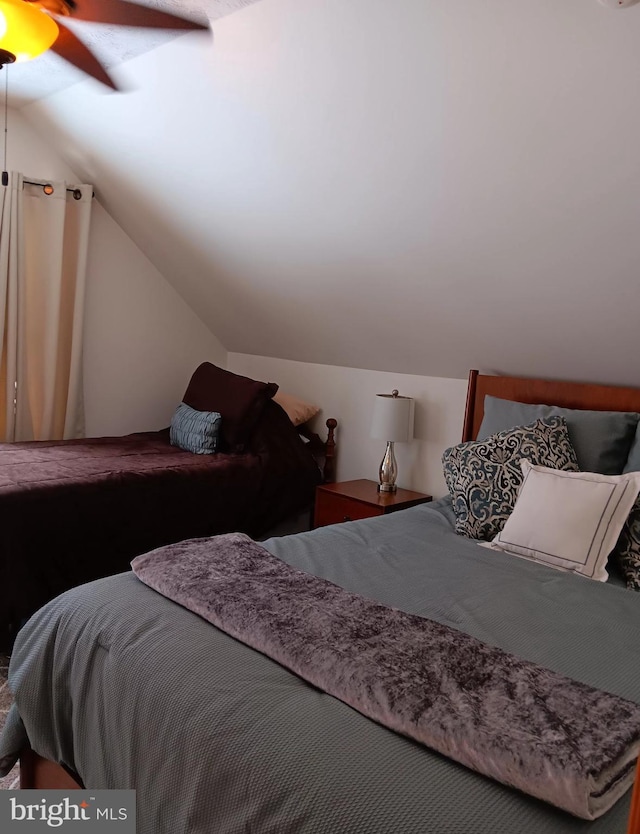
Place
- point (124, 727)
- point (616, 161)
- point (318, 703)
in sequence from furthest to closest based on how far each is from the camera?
point (616, 161)
point (124, 727)
point (318, 703)

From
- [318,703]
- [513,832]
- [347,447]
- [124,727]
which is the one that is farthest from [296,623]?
[347,447]

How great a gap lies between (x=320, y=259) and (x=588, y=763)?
8.24 feet

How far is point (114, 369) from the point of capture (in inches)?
167

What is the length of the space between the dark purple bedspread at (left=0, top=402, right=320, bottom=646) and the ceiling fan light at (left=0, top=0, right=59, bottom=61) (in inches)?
59.3

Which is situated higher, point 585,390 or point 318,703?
point 585,390

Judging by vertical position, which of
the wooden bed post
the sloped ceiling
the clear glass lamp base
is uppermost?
the sloped ceiling

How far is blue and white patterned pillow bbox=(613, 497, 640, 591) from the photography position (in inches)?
83.5

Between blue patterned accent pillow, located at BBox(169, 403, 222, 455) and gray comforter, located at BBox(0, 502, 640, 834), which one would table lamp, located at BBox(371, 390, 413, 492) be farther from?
gray comforter, located at BBox(0, 502, 640, 834)

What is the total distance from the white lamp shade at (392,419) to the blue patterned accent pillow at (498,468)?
725 mm

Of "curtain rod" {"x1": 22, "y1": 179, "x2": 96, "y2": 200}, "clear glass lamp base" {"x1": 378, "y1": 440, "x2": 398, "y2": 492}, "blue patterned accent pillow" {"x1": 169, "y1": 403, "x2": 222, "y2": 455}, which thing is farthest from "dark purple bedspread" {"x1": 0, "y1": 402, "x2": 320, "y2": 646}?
"curtain rod" {"x1": 22, "y1": 179, "x2": 96, "y2": 200}

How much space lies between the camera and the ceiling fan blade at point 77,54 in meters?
2.13

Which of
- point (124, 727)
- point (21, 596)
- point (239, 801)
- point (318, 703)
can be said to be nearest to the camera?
point (239, 801)

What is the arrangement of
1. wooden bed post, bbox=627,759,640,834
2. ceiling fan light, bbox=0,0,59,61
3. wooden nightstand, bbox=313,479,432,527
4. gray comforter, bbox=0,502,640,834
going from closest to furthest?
wooden bed post, bbox=627,759,640,834, gray comforter, bbox=0,502,640,834, ceiling fan light, bbox=0,0,59,61, wooden nightstand, bbox=313,479,432,527

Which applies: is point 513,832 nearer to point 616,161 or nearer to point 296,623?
point 296,623
